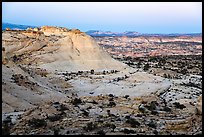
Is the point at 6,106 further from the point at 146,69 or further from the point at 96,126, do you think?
the point at 146,69

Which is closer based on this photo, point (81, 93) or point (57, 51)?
point (81, 93)

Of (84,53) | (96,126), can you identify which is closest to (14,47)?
(84,53)

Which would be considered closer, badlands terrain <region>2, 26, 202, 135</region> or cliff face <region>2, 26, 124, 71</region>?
badlands terrain <region>2, 26, 202, 135</region>

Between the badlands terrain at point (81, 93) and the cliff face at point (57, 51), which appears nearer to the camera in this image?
the badlands terrain at point (81, 93)

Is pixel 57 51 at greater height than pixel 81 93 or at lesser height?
greater
